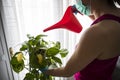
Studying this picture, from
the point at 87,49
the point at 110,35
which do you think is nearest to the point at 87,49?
the point at 87,49

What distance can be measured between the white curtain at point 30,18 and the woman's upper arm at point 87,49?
0.61 m

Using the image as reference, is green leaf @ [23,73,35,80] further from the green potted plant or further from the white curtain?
the white curtain

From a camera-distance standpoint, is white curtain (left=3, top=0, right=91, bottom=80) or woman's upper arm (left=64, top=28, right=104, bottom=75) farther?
white curtain (left=3, top=0, right=91, bottom=80)

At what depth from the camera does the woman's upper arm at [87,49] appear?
722mm

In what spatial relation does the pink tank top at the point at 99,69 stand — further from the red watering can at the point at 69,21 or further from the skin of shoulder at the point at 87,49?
the red watering can at the point at 69,21

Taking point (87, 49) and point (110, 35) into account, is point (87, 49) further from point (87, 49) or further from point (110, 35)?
point (110, 35)

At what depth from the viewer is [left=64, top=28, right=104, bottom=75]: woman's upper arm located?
0.72 m

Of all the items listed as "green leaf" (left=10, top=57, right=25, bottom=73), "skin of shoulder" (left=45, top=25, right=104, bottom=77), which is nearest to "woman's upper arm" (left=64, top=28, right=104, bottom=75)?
"skin of shoulder" (left=45, top=25, right=104, bottom=77)

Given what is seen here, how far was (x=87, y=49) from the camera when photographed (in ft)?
2.39

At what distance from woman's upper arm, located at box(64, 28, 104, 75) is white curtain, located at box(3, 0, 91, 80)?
608mm

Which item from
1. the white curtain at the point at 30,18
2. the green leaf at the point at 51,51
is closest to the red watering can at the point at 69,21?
the green leaf at the point at 51,51

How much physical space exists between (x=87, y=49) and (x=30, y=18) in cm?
70

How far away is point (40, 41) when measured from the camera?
3.08 feet

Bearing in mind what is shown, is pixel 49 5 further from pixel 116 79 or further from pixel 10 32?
pixel 116 79
